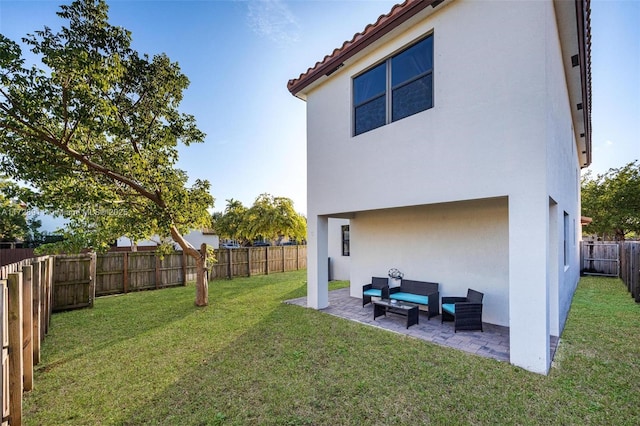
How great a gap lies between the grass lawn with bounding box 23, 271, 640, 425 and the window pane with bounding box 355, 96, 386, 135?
17.1ft

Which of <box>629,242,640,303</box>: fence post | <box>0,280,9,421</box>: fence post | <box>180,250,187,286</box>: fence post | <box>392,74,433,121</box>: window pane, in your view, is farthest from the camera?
<box>180,250,187,286</box>: fence post

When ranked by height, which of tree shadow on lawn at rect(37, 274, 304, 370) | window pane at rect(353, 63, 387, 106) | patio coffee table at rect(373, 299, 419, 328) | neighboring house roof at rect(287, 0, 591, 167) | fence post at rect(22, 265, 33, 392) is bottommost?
tree shadow on lawn at rect(37, 274, 304, 370)

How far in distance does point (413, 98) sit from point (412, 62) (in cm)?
88

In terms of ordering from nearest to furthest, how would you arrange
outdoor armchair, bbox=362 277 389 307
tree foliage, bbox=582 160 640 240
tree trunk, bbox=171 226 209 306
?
outdoor armchair, bbox=362 277 389 307 < tree trunk, bbox=171 226 209 306 < tree foliage, bbox=582 160 640 240

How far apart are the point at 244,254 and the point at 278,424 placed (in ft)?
45.0

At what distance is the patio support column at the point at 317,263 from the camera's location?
848 cm

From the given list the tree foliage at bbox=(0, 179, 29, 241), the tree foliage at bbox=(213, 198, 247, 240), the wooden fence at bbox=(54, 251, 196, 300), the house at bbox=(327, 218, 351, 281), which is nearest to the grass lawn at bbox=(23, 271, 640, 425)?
the wooden fence at bbox=(54, 251, 196, 300)

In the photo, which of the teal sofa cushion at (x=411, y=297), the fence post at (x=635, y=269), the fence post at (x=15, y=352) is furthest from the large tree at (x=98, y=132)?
the fence post at (x=635, y=269)

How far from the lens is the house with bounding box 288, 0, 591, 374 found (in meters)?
4.61

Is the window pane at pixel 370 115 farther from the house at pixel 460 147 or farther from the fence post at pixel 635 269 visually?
the fence post at pixel 635 269

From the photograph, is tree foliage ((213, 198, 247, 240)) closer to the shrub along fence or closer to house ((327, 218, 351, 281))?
→ house ((327, 218, 351, 281))

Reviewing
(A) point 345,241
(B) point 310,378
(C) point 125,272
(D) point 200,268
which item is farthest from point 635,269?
(C) point 125,272

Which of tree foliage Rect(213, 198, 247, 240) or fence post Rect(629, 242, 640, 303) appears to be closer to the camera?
fence post Rect(629, 242, 640, 303)

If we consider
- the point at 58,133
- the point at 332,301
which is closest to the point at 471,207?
the point at 332,301
